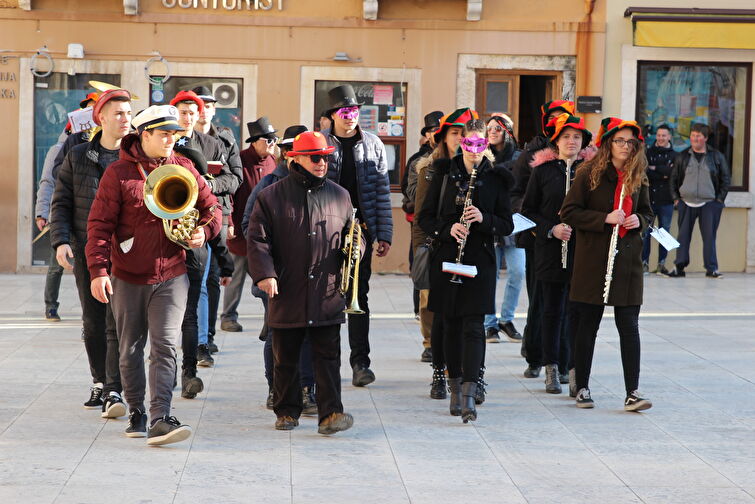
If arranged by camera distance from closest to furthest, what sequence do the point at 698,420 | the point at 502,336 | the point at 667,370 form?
the point at 698,420 → the point at 667,370 → the point at 502,336

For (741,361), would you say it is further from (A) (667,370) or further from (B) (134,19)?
(B) (134,19)

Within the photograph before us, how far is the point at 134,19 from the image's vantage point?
50.5 ft

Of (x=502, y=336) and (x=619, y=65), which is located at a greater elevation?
(x=619, y=65)

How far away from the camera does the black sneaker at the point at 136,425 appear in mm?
6477

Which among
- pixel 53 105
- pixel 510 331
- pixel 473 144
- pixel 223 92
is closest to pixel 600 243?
pixel 473 144

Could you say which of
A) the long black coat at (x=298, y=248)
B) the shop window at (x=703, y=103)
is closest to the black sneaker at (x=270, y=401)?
the long black coat at (x=298, y=248)

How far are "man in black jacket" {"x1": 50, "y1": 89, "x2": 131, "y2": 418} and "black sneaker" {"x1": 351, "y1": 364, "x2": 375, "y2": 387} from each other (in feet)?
5.75

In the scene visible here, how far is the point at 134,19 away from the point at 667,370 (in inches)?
363

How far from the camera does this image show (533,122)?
16328 millimetres

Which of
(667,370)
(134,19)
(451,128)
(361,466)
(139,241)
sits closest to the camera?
(361,466)

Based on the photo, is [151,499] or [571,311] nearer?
[151,499]

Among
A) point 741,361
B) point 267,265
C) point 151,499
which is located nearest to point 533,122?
point 741,361

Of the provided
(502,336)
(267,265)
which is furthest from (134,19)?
(267,265)

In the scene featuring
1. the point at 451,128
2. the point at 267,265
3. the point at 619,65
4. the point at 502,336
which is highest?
the point at 619,65
